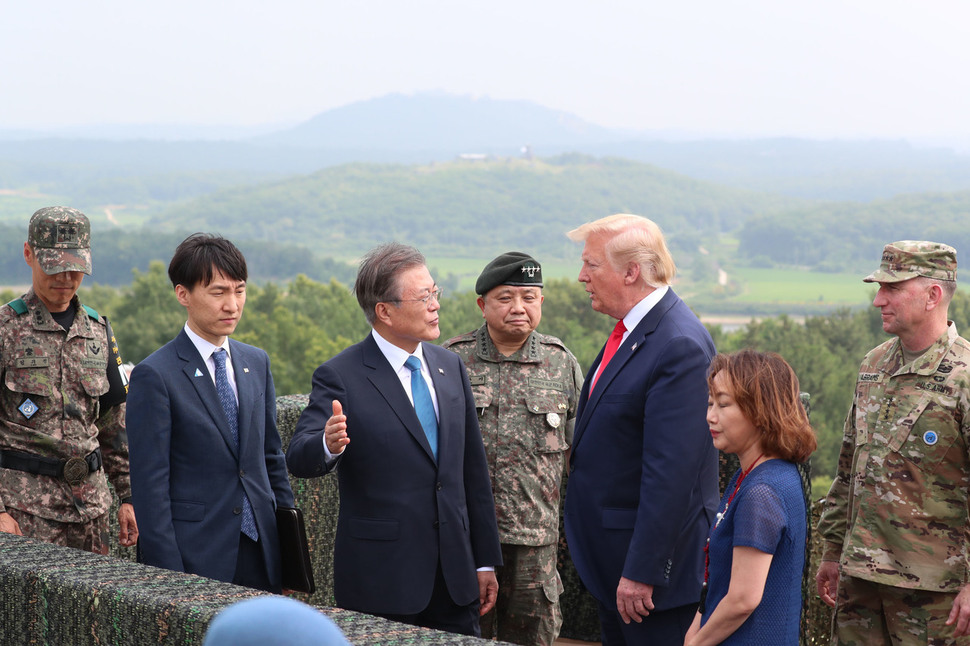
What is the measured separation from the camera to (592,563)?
3.30m

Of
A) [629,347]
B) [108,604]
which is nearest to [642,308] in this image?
[629,347]

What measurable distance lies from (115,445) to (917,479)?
9.48 feet

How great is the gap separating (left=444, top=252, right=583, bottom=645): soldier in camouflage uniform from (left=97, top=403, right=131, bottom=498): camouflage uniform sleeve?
4.54 ft

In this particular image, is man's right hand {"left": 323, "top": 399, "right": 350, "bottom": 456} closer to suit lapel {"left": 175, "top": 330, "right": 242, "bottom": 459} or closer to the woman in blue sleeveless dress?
suit lapel {"left": 175, "top": 330, "right": 242, "bottom": 459}

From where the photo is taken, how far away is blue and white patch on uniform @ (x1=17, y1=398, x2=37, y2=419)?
12.0ft

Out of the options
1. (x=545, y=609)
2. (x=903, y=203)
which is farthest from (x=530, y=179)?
(x=545, y=609)

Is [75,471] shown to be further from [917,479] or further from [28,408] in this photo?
[917,479]

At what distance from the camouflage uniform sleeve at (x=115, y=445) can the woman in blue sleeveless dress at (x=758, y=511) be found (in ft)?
7.77

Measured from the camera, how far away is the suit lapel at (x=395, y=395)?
3.20 meters

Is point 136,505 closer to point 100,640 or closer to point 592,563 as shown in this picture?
point 100,640

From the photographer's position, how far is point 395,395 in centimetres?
322

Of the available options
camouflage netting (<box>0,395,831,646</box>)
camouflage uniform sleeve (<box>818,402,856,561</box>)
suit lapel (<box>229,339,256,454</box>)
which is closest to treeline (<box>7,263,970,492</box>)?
camouflage uniform sleeve (<box>818,402,856,561</box>)

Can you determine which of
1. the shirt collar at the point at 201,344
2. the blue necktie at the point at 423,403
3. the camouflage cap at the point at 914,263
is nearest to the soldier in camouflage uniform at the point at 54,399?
the shirt collar at the point at 201,344

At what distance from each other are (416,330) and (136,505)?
3.24ft
